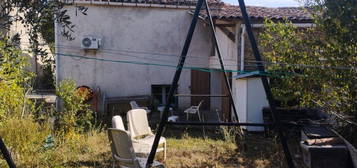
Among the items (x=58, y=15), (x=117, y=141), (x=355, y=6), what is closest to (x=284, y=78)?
(x=355, y=6)

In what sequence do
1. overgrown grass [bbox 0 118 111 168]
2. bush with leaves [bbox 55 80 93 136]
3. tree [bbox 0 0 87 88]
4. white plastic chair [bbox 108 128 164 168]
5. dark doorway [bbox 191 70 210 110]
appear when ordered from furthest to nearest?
dark doorway [bbox 191 70 210 110] < bush with leaves [bbox 55 80 93 136] < overgrown grass [bbox 0 118 111 168] < white plastic chair [bbox 108 128 164 168] < tree [bbox 0 0 87 88]

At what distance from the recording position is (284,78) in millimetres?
5172

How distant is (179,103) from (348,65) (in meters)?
7.52

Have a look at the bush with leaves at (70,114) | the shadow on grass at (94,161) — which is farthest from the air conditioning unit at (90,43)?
the shadow on grass at (94,161)

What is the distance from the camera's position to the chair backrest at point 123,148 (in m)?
4.17

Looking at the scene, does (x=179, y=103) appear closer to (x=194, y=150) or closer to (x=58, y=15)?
(x=194, y=150)

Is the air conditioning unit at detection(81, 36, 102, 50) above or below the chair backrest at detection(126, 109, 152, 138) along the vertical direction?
above

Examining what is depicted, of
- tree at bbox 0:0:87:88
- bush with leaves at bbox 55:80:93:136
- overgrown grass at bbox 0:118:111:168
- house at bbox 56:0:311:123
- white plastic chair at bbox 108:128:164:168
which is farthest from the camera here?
house at bbox 56:0:311:123

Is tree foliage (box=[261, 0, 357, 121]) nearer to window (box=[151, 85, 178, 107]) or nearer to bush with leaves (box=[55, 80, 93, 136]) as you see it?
bush with leaves (box=[55, 80, 93, 136])

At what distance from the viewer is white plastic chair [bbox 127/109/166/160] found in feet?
17.9

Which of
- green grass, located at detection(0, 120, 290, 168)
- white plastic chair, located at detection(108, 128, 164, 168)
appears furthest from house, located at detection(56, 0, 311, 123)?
white plastic chair, located at detection(108, 128, 164, 168)

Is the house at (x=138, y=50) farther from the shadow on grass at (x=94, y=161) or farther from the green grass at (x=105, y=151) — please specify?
the shadow on grass at (x=94, y=161)

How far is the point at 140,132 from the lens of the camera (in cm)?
591

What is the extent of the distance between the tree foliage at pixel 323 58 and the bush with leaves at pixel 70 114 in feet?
13.1
